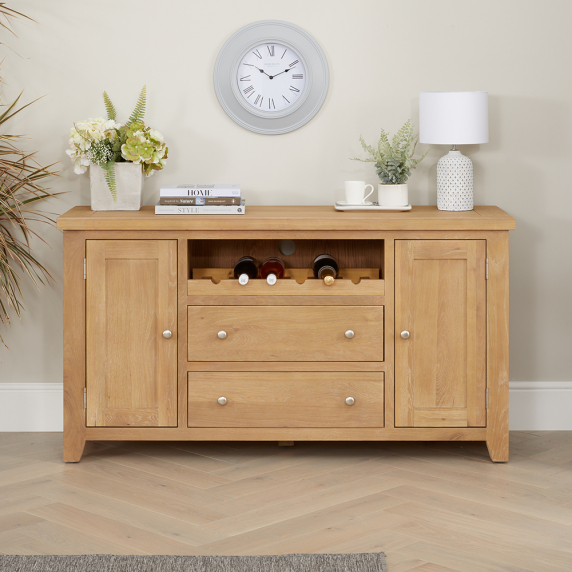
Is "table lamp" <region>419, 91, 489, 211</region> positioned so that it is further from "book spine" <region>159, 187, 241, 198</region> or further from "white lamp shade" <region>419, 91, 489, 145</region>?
"book spine" <region>159, 187, 241, 198</region>

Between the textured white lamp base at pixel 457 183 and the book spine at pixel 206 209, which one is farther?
the textured white lamp base at pixel 457 183

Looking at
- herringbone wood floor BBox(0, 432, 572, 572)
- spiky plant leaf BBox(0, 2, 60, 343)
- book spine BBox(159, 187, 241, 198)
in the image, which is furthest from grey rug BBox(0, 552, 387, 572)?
book spine BBox(159, 187, 241, 198)

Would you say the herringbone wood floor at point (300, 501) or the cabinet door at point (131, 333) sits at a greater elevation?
the cabinet door at point (131, 333)

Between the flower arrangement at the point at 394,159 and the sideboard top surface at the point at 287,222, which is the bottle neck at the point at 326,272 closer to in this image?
the sideboard top surface at the point at 287,222

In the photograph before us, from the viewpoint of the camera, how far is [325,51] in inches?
118

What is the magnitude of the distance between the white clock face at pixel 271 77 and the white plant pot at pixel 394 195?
0.56 metres

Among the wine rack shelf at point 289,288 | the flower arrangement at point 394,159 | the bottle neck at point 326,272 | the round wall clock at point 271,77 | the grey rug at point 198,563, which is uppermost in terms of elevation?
the round wall clock at point 271,77

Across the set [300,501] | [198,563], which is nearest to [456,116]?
[300,501]

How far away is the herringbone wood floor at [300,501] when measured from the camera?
2.13m

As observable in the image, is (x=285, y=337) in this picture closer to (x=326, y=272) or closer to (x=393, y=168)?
(x=326, y=272)

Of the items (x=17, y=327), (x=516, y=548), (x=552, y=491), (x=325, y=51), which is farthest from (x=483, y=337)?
(x=17, y=327)

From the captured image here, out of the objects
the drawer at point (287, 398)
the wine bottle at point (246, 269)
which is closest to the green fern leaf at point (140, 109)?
the wine bottle at point (246, 269)

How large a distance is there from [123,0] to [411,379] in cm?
192

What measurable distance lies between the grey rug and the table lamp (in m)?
1.44
